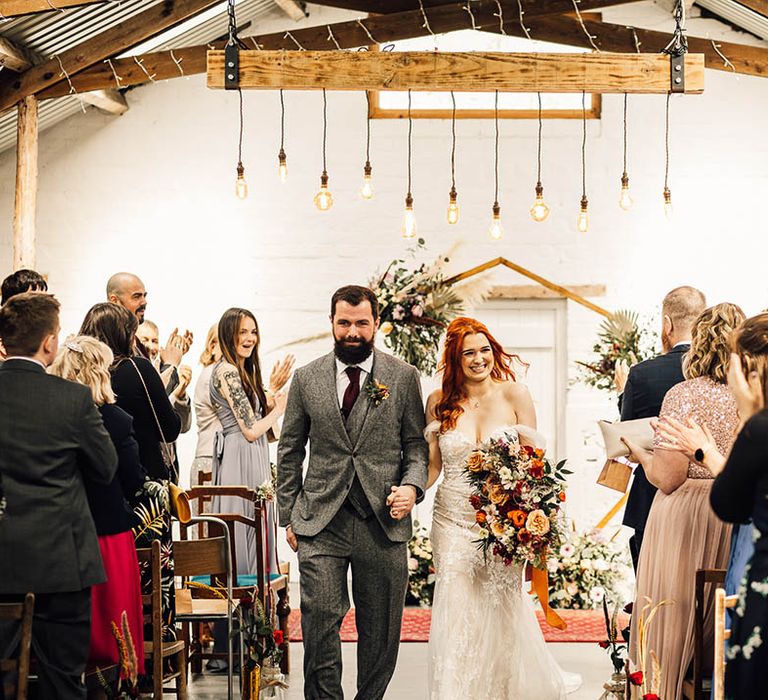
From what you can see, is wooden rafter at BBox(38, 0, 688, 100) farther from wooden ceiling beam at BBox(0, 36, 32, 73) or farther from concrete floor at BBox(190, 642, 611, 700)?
concrete floor at BBox(190, 642, 611, 700)

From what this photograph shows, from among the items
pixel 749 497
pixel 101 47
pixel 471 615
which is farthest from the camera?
pixel 101 47

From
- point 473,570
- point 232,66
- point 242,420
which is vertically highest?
point 232,66

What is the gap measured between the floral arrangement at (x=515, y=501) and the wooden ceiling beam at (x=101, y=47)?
18.0 ft

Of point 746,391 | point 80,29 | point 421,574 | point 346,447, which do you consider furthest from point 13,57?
point 746,391

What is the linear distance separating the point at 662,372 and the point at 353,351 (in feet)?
5.01

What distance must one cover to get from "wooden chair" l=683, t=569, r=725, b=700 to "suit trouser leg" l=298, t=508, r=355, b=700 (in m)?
1.43

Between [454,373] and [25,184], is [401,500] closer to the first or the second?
[454,373]

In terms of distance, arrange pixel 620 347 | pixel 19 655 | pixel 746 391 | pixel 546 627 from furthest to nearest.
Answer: pixel 620 347 < pixel 546 627 < pixel 19 655 < pixel 746 391

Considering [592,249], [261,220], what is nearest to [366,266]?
[261,220]

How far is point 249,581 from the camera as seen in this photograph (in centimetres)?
628

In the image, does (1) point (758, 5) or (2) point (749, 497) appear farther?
(1) point (758, 5)

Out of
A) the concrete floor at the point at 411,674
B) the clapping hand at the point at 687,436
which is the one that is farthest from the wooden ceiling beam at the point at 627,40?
the clapping hand at the point at 687,436

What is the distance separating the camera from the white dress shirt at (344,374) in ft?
16.3

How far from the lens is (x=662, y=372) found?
18.0 feet
